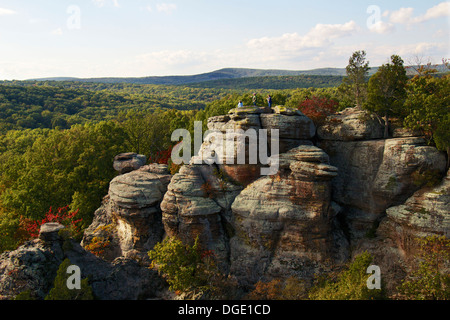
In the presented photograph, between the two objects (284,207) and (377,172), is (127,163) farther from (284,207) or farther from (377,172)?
(377,172)

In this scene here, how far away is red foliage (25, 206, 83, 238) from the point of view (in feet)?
93.7

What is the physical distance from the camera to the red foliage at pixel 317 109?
96.3 ft

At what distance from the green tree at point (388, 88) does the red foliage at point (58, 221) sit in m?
31.7

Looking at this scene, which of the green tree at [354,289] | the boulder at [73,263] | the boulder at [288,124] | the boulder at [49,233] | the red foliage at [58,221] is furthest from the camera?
the red foliage at [58,221]

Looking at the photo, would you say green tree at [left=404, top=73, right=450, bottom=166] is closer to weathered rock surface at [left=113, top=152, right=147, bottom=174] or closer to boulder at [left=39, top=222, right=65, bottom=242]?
weathered rock surface at [left=113, top=152, right=147, bottom=174]

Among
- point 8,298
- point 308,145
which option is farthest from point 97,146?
point 308,145

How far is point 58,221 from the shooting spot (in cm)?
3116

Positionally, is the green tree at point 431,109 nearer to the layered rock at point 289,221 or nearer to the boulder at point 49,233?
the layered rock at point 289,221

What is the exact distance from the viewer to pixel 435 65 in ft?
93.5

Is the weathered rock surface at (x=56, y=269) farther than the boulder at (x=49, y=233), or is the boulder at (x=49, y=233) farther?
the boulder at (x=49, y=233)

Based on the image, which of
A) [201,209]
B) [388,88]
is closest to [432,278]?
[388,88]

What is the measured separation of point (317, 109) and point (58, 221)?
103 ft
